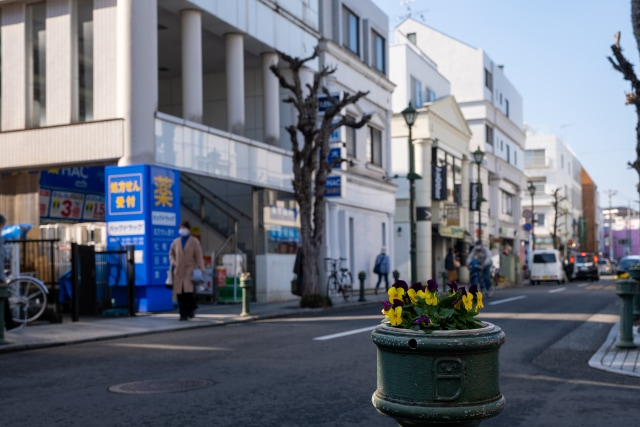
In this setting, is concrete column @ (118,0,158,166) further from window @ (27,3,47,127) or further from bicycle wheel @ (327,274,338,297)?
bicycle wheel @ (327,274,338,297)

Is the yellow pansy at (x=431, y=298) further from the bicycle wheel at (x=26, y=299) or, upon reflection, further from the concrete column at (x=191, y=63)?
the concrete column at (x=191, y=63)

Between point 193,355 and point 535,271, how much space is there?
146ft

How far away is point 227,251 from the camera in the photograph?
2545 cm

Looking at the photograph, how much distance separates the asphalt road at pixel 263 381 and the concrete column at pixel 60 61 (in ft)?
30.5

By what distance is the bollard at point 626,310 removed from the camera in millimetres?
10430

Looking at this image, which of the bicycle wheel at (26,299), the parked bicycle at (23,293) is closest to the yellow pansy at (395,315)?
the parked bicycle at (23,293)

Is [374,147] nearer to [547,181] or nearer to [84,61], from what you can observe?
[84,61]

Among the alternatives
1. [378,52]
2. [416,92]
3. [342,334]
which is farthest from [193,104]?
[416,92]

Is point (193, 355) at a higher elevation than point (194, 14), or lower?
lower

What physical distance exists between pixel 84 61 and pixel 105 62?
810 millimetres

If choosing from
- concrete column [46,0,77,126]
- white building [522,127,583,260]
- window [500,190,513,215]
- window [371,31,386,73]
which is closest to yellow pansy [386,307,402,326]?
concrete column [46,0,77,126]

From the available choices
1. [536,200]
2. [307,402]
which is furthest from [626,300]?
[536,200]

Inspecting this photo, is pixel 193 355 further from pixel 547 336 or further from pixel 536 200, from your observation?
pixel 536 200

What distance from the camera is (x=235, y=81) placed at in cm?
2423
